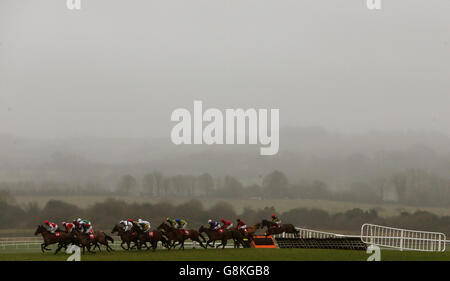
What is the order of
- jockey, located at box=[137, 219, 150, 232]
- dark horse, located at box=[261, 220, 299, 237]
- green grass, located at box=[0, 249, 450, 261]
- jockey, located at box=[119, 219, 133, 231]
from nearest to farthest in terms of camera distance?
green grass, located at box=[0, 249, 450, 261], jockey, located at box=[137, 219, 150, 232], jockey, located at box=[119, 219, 133, 231], dark horse, located at box=[261, 220, 299, 237]

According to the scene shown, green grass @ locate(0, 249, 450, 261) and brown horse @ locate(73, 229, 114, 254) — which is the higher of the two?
brown horse @ locate(73, 229, 114, 254)

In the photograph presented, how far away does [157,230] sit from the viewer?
27609 mm

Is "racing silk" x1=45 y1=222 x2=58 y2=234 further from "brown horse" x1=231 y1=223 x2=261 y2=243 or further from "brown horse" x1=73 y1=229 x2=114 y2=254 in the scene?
"brown horse" x1=231 y1=223 x2=261 y2=243

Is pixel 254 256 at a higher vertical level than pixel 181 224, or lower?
lower

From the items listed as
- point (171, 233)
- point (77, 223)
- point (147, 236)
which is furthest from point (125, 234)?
point (77, 223)

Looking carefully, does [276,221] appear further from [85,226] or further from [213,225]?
[85,226]

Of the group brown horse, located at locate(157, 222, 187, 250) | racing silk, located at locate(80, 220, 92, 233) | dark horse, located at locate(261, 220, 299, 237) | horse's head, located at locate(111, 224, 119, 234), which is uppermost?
racing silk, located at locate(80, 220, 92, 233)

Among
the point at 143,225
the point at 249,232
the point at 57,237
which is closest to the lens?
the point at 57,237

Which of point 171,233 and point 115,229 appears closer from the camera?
point 115,229

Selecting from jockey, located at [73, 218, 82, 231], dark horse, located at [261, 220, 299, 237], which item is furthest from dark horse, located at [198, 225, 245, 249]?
jockey, located at [73, 218, 82, 231]

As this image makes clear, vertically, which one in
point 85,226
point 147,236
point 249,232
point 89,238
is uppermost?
point 85,226
